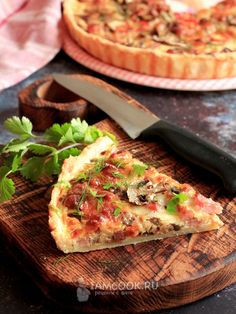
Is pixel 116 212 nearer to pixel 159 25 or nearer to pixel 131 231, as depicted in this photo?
pixel 131 231

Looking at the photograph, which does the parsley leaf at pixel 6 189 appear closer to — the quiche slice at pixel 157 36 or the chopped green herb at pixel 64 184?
the chopped green herb at pixel 64 184

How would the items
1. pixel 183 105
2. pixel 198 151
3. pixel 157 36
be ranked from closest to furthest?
1. pixel 198 151
2. pixel 183 105
3. pixel 157 36

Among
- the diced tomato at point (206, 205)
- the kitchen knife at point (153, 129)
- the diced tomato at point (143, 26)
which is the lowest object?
the diced tomato at point (143, 26)

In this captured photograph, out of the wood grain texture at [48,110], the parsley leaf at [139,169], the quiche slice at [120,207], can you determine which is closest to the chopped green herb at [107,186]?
the quiche slice at [120,207]

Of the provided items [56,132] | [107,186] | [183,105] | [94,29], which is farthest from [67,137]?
[94,29]

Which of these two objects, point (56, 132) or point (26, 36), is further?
point (26, 36)
